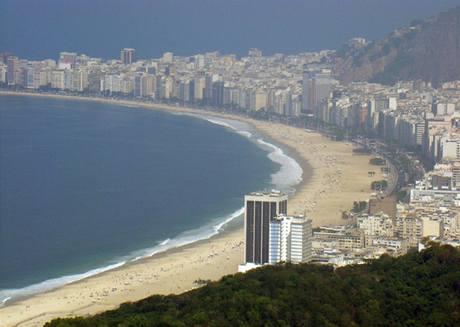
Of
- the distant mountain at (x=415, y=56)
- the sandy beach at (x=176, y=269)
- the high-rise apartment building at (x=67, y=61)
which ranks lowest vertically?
the sandy beach at (x=176, y=269)

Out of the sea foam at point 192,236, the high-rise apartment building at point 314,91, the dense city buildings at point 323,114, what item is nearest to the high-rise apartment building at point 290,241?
the dense city buildings at point 323,114

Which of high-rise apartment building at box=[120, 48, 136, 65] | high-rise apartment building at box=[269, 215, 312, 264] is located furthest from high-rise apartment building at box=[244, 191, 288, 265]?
high-rise apartment building at box=[120, 48, 136, 65]

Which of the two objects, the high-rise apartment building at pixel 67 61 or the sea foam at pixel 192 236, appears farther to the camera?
the high-rise apartment building at pixel 67 61

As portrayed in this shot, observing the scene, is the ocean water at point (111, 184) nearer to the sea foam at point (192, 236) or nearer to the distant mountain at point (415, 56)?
the sea foam at point (192, 236)

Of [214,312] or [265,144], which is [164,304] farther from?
[265,144]

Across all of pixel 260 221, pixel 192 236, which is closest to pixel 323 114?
pixel 192 236

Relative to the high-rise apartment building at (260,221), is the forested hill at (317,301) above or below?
above
